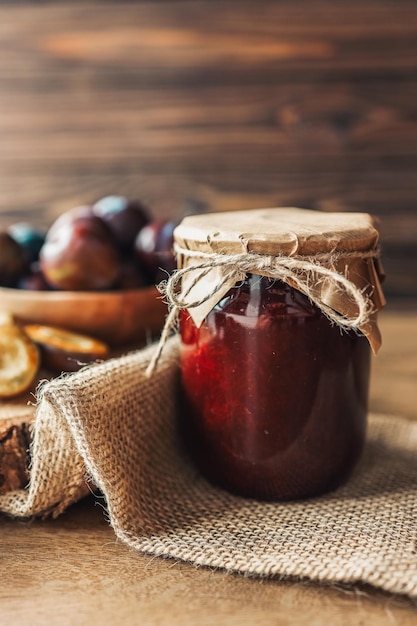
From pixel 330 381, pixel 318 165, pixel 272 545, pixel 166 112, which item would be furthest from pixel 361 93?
pixel 272 545

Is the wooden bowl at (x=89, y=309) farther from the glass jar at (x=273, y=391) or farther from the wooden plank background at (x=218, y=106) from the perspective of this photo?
the wooden plank background at (x=218, y=106)

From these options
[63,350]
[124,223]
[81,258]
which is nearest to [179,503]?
[63,350]

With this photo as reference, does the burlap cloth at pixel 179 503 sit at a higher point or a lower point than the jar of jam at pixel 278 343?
lower

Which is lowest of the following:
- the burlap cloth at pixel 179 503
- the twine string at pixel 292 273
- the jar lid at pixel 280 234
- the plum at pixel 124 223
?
the burlap cloth at pixel 179 503

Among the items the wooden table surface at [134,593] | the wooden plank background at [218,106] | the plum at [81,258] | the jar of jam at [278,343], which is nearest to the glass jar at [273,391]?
the jar of jam at [278,343]

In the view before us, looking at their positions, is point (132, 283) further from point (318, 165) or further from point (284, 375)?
point (318, 165)

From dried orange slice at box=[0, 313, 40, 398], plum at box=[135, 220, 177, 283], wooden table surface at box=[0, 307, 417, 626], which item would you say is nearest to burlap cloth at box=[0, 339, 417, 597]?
wooden table surface at box=[0, 307, 417, 626]
